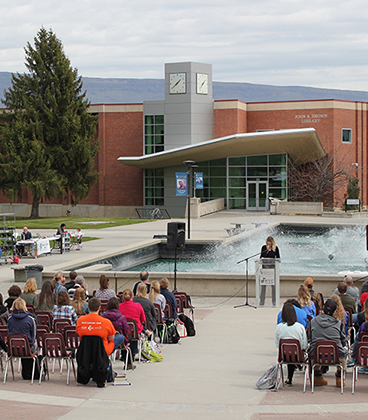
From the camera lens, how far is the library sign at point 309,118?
54094 mm

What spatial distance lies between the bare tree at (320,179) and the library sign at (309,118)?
349 cm

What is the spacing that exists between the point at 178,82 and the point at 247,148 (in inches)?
380

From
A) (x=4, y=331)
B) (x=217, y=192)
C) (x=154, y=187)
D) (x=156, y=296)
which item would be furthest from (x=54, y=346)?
(x=154, y=187)

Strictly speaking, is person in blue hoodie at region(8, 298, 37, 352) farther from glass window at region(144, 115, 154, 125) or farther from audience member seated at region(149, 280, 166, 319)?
glass window at region(144, 115, 154, 125)

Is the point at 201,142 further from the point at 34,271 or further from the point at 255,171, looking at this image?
the point at 34,271

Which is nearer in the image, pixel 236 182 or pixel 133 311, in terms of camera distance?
pixel 133 311

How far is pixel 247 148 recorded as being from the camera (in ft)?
154

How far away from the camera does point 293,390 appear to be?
804cm

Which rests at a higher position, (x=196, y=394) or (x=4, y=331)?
(x=4, y=331)

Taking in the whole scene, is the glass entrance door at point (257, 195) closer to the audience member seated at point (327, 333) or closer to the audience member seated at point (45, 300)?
the audience member seated at point (45, 300)

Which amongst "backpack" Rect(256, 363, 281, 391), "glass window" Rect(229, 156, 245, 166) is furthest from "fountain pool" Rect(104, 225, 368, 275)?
"glass window" Rect(229, 156, 245, 166)

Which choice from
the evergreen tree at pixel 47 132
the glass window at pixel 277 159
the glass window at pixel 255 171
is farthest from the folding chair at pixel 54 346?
the glass window at pixel 255 171

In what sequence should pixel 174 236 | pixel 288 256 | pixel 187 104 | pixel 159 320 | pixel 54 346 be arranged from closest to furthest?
pixel 54 346
pixel 159 320
pixel 174 236
pixel 288 256
pixel 187 104

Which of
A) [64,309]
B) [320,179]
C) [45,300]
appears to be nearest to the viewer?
[64,309]
